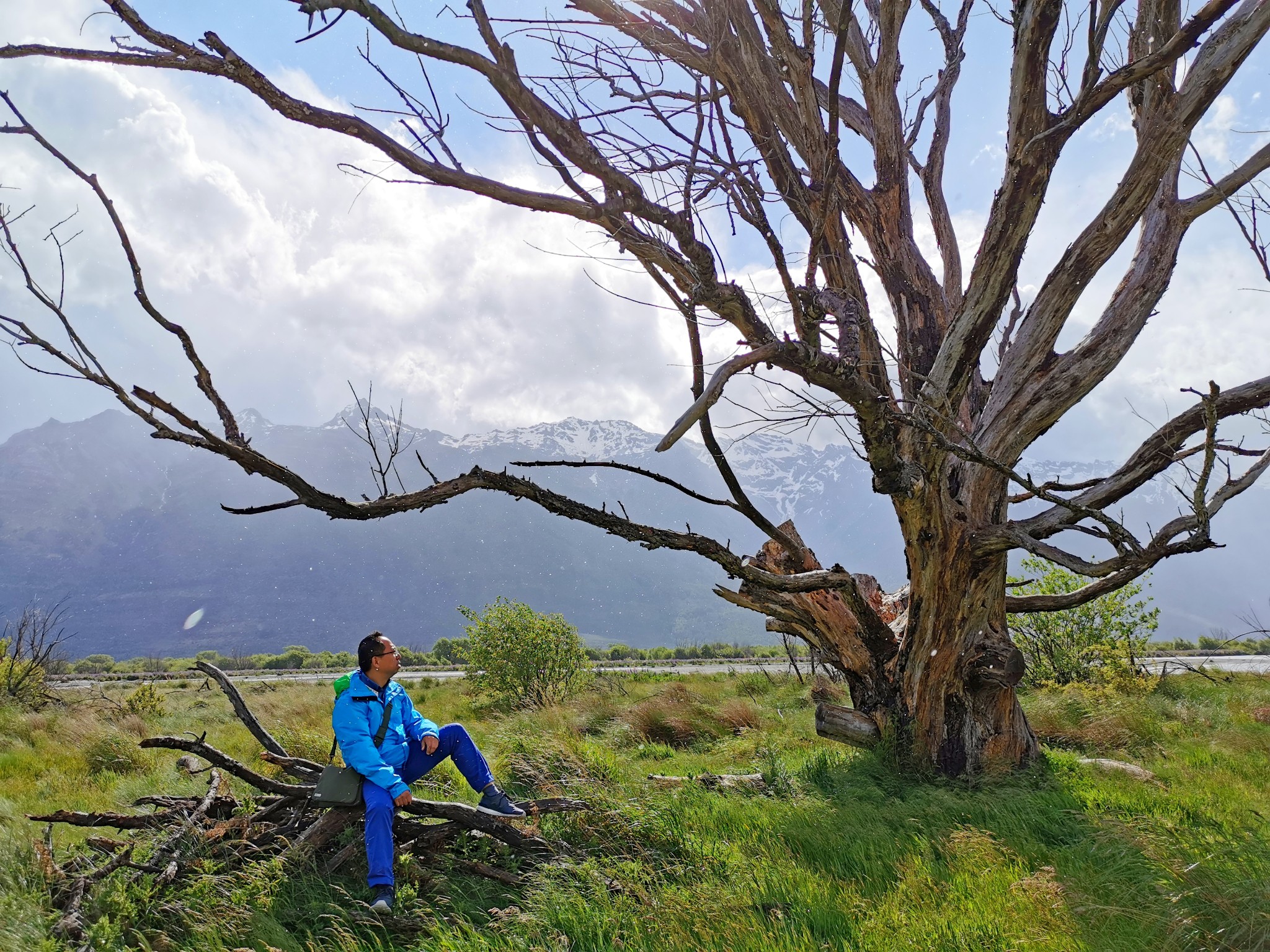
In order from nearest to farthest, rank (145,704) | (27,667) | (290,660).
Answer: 1. (145,704)
2. (27,667)
3. (290,660)

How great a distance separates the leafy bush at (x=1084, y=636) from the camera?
11.6 metres

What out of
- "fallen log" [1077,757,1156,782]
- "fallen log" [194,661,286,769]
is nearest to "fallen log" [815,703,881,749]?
"fallen log" [1077,757,1156,782]

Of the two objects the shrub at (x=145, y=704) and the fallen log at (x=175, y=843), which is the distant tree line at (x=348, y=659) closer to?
the shrub at (x=145, y=704)

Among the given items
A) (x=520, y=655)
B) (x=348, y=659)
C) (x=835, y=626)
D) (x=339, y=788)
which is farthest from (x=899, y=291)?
(x=348, y=659)

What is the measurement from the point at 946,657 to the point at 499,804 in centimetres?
410

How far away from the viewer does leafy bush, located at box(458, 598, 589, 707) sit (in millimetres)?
14711

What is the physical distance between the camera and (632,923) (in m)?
3.08

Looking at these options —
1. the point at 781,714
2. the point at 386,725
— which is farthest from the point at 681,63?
the point at 781,714

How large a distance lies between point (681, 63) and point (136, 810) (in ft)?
24.8

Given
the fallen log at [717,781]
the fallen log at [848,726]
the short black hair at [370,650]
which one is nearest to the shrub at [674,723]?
the fallen log at [717,781]

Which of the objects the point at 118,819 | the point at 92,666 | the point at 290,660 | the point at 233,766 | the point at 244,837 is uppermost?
the point at 233,766

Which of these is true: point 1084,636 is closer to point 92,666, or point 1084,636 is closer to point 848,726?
point 848,726

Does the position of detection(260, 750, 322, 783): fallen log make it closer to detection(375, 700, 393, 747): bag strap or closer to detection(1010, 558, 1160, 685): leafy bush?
detection(375, 700, 393, 747): bag strap

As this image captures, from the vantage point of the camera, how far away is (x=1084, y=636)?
12039 millimetres
